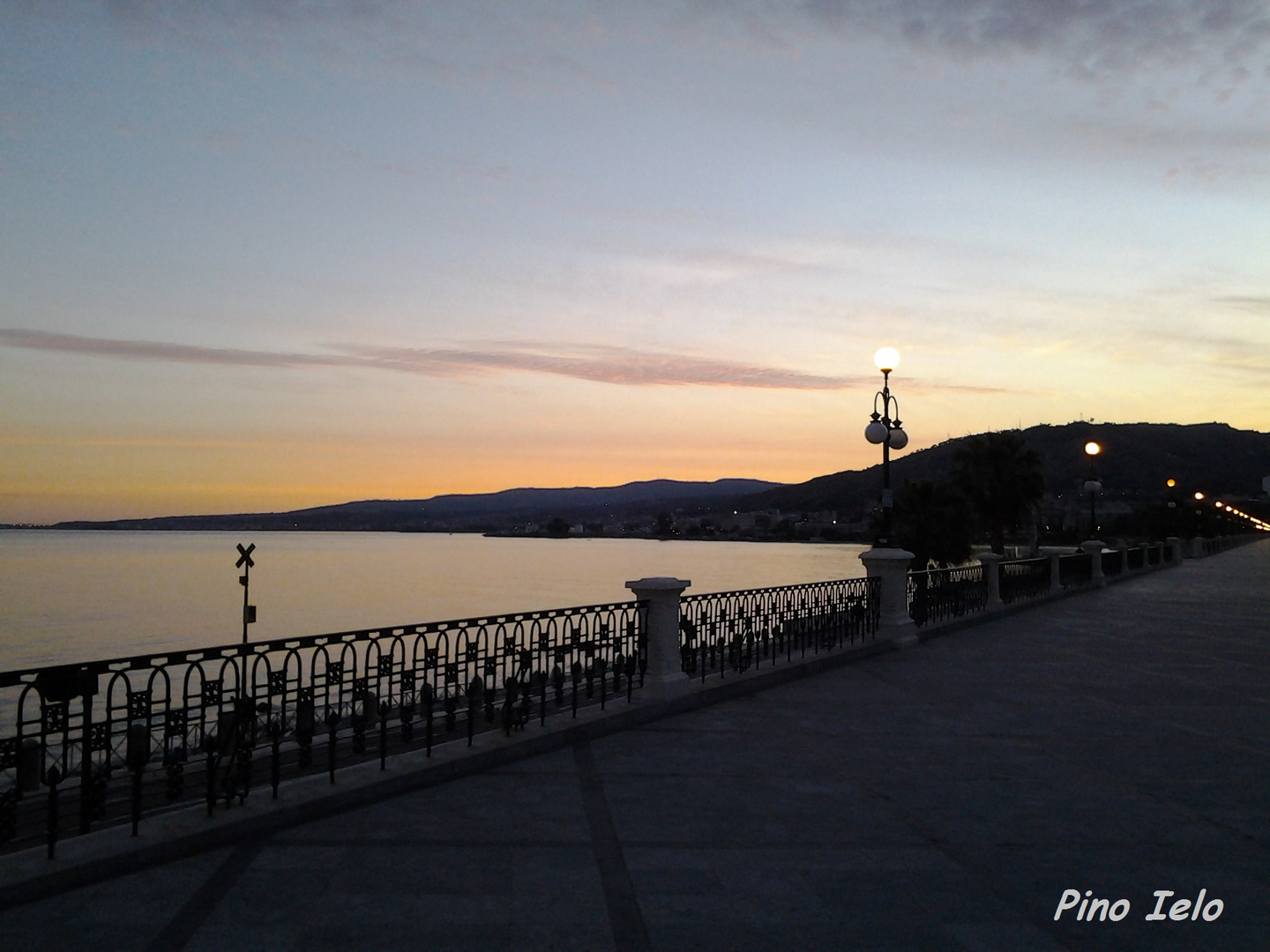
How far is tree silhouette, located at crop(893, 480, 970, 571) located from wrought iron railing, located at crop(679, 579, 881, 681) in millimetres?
34274

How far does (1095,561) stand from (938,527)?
734 inches

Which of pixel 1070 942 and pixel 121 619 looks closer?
pixel 1070 942

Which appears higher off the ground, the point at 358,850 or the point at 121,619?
the point at 358,850

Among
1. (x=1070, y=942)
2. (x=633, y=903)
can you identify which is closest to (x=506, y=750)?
(x=633, y=903)

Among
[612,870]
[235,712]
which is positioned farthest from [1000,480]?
[235,712]

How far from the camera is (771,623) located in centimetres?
1290

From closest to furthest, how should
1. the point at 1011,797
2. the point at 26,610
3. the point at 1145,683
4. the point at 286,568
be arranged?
the point at 1011,797 < the point at 1145,683 < the point at 26,610 < the point at 286,568

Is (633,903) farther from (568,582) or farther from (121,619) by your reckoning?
(568,582)

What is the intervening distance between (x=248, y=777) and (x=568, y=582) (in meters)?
99.0

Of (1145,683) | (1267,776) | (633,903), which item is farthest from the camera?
(1145,683)

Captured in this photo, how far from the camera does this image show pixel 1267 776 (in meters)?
7.23

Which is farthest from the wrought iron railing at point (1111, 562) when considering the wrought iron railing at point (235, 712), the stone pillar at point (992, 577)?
the wrought iron railing at point (235, 712)

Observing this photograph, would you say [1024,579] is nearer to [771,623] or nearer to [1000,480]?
[771,623]

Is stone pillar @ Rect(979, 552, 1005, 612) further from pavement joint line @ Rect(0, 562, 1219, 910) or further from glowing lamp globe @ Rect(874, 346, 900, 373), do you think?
pavement joint line @ Rect(0, 562, 1219, 910)
